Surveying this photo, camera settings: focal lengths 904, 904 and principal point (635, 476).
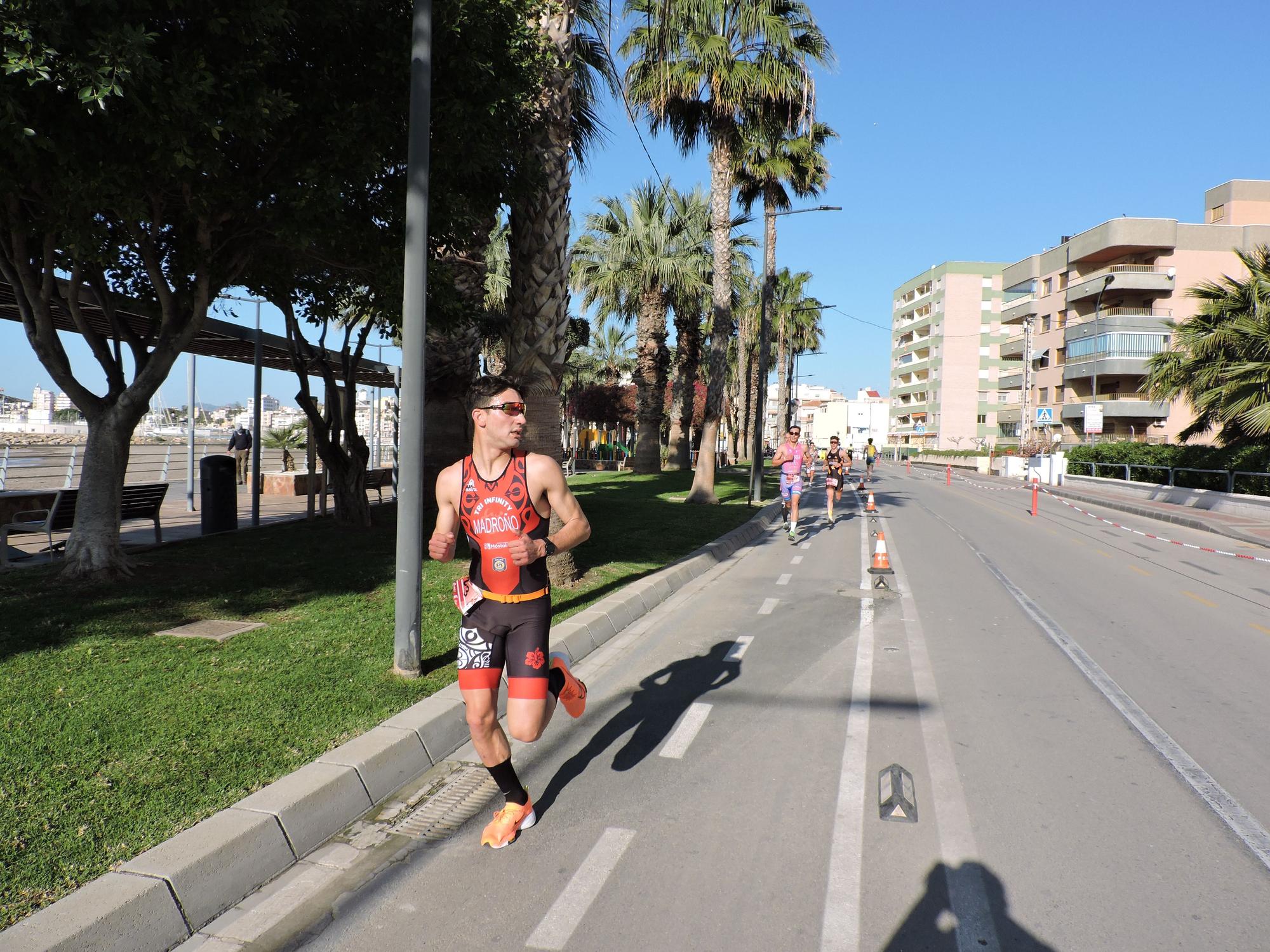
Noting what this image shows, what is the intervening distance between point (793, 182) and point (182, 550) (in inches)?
792

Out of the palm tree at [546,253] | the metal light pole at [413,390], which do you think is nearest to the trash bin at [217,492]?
the palm tree at [546,253]

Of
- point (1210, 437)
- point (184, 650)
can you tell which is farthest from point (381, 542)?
point (1210, 437)

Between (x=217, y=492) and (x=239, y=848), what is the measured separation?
389 inches

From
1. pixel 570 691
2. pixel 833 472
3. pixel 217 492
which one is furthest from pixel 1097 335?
pixel 570 691

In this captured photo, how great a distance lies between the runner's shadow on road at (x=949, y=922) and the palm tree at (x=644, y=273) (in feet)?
93.0

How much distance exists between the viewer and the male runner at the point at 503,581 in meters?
3.74

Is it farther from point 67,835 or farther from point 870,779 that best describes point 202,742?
point 870,779

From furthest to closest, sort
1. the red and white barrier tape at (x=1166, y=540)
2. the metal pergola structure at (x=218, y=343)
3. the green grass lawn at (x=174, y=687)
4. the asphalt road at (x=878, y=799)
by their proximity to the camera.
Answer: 1. the red and white barrier tape at (x=1166, y=540)
2. the metal pergola structure at (x=218, y=343)
3. the green grass lawn at (x=174, y=687)
4. the asphalt road at (x=878, y=799)

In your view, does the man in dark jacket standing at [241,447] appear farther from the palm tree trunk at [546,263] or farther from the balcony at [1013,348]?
the balcony at [1013,348]

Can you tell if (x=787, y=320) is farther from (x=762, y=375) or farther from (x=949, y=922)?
(x=949, y=922)

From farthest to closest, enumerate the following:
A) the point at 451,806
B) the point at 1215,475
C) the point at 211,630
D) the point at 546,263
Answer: the point at 1215,475 < the point at 546,263 < the point at 211,630 < the point at 451,806

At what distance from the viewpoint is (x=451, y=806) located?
4.21 m

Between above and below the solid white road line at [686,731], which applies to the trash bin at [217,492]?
above

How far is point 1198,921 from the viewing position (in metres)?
3.17
